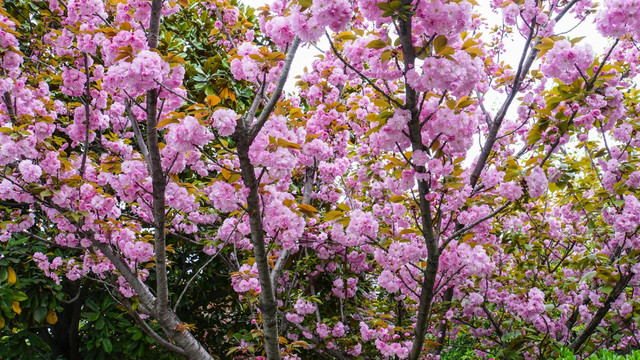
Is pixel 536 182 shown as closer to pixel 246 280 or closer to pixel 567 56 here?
pixel 567 56

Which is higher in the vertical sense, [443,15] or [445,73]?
[443,15]

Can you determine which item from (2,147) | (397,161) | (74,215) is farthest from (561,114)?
(2,147)

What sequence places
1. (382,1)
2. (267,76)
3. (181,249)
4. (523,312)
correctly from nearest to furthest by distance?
(382,1), (267,76), (523,312), (181,249)

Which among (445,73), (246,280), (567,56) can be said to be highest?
(567,56)

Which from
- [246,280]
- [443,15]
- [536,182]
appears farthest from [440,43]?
[246,280]

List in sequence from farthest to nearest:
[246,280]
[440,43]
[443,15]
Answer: [246,280], [440,43], [443,15]

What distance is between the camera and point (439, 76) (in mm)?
1947

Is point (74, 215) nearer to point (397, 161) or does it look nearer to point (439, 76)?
point (397, 161)

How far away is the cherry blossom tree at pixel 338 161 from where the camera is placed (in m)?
2.22

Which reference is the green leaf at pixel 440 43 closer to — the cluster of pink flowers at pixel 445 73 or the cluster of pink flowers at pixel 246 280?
the cluster of pink flowers at pixel 445 73

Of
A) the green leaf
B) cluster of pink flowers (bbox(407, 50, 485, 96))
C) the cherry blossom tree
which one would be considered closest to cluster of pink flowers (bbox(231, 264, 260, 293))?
the cherry blossom tree

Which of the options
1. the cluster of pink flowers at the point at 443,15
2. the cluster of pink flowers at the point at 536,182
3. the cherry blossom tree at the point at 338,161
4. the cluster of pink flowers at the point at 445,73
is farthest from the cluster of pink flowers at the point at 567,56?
the cluster of pink flowers at the point at 443,15

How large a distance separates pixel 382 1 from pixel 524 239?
10.8 ft

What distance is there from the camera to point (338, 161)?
436cm
